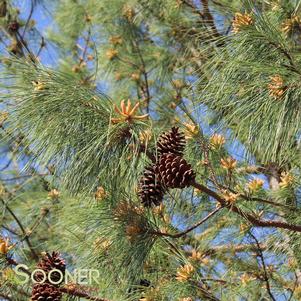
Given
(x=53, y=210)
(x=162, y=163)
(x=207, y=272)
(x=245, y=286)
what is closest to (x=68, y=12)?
(x=53, y=210)

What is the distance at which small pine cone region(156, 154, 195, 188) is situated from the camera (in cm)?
103

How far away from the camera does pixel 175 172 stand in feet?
3.39

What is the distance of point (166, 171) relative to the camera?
104cm

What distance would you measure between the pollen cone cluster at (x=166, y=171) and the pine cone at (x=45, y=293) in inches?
9.4

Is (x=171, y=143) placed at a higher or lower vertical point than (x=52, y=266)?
higher

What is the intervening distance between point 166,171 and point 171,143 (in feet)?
0.23

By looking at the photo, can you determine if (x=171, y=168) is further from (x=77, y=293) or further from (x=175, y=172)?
(x=77, y=293)

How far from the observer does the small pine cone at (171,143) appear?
42.7 inches

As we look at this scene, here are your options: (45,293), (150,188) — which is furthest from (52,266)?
(150,188)

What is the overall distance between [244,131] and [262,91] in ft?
0.43

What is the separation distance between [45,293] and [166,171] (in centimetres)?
34

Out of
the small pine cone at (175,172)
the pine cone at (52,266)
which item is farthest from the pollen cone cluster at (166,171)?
the pine cone at (52,266)

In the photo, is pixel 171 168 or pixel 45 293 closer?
pixel 171 168

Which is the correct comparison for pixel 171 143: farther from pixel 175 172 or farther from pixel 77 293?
pixel 77 293
